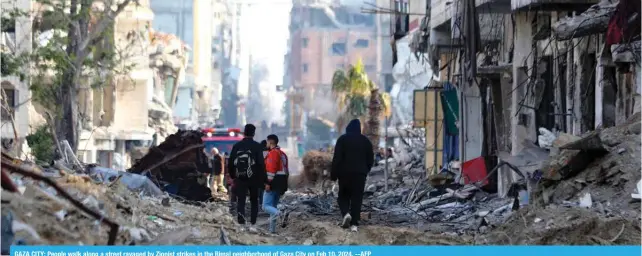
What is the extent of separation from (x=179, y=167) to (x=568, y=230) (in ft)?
40.9

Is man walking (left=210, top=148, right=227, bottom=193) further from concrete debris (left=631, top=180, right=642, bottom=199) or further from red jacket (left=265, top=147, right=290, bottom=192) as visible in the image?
concrete debris (left=631, top=180, right=642, bottom=199)

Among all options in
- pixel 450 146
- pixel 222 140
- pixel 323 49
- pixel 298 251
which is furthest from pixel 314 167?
pixel 323 49

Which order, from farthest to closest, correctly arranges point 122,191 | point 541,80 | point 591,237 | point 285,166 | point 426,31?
point 426,31 → point 541,80 → point 285,166 → point 122,191 → point 591,237

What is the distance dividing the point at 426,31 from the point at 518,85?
32.1ft

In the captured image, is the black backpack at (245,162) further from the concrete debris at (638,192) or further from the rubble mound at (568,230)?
the concrete debris at (638,192)

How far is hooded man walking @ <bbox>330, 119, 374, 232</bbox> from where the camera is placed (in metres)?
17.3

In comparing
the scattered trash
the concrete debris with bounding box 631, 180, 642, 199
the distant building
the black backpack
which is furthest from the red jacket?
the distant building

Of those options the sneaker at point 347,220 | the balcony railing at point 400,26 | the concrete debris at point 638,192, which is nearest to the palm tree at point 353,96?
the balcony railing at point 400,26

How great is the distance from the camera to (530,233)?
46.4 feet

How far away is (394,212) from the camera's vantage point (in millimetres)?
21969

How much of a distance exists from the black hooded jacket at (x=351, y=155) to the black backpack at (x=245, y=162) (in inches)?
52.5

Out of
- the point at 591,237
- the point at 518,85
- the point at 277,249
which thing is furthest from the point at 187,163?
the point at 277,249

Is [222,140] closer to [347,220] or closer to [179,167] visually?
[179,167]

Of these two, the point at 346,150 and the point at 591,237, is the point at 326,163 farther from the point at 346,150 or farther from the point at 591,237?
the point at 591,237
